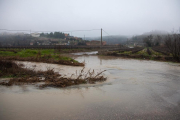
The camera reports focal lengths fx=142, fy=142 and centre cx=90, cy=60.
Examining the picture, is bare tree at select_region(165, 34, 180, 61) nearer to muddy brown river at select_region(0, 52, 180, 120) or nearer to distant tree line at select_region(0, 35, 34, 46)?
muddy brown river at select_region(0, 52, 180, 120)

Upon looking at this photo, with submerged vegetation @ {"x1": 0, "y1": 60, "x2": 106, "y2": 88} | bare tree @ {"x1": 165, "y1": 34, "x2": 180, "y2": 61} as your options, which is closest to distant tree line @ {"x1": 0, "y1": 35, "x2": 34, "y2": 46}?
submerged vegetation @ {"x1": 0, "y1": 60, "x2": 106, "y2": 88}

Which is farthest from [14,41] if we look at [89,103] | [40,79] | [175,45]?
[89,103]

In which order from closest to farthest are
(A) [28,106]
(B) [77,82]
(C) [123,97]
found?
(A) [28,106] < (C) [123,97] < (B) [77,82]

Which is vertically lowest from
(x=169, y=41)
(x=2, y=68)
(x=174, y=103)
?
(x=174, y=103)

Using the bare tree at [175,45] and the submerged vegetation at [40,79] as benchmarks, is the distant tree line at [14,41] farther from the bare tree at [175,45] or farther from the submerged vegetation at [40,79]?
the bare tree at [175,45]

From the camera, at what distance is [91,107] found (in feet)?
16.9

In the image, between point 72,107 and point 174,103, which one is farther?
point 174,103

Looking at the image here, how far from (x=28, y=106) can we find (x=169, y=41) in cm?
1957

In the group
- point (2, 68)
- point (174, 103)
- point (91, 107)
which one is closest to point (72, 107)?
point (91, 107)

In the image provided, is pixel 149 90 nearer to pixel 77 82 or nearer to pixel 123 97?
pixel 123 97

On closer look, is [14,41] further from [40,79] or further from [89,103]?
[89,103]

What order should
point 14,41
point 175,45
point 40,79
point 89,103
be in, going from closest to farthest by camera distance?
point 89,103, point 40,79, point 175,45, point 14,41

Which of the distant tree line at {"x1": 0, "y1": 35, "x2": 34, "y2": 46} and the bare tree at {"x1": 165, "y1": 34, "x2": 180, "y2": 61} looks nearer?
the bare tree at {"x1": 165, "y1": 34, "x2": 180, "y2": 61}

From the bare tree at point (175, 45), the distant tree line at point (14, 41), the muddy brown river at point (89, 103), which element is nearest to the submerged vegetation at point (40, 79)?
the muddy brown river at point (89, 103)
